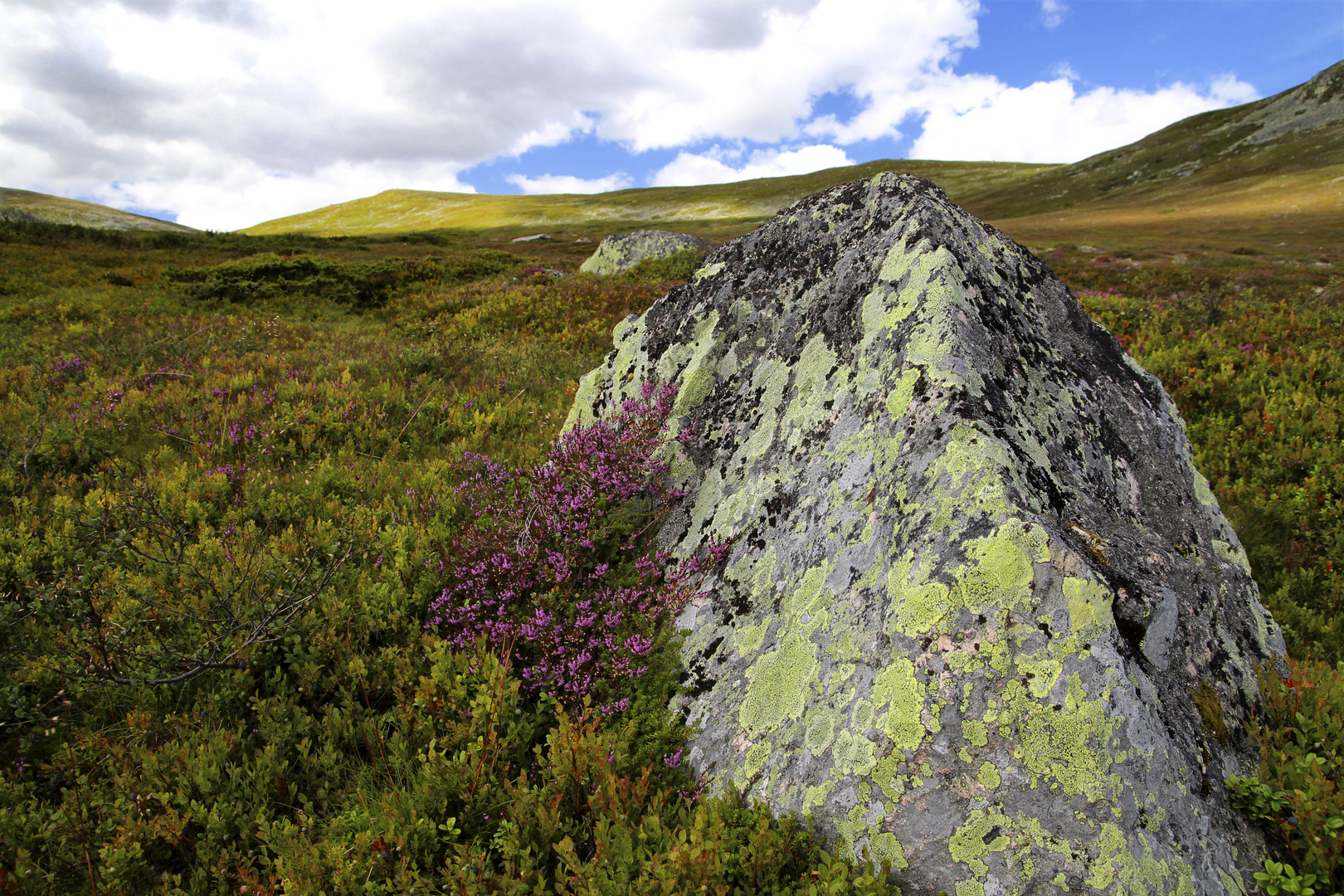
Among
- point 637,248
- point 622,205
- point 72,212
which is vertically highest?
point 622,205

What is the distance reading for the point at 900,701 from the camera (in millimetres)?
2598

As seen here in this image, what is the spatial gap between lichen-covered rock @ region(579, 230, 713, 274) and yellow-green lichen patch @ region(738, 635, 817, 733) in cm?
2306

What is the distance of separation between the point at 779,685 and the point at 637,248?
81.3 feet

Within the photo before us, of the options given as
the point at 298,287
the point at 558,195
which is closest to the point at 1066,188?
the point at 558,195

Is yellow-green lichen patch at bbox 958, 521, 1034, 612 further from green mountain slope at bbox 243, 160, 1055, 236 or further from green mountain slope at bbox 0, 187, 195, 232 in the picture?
green mountain slope at bbox 243, 160, 1055, 236

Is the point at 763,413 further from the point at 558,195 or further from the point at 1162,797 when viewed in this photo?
the point at 558,195

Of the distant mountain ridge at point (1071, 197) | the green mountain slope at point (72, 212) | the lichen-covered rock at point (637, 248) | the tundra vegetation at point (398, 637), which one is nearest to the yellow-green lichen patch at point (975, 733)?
the tundra vegetation at point (398, 637)

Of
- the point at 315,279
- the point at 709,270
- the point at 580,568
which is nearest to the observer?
the point at 580,568

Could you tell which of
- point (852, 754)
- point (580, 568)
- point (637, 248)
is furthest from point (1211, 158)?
point (852, 754)

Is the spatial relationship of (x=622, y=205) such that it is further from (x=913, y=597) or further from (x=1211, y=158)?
(x=913, y=597)

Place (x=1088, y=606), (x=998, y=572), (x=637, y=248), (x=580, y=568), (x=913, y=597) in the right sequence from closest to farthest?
(x=1088, y=606) → (x=998, y=572) → (x=913, y=597) → (x=580, y=568) → (x=637, y=248)

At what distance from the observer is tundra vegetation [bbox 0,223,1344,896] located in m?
2.66

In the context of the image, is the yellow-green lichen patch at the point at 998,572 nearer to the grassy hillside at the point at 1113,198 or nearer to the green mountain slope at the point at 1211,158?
the grassy hillside at the point at 1113,198

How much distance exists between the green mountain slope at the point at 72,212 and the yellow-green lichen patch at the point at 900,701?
7659 centimetres
